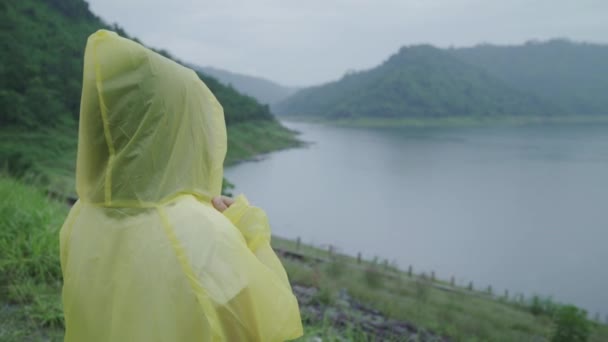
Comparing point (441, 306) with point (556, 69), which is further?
point (556, 69)

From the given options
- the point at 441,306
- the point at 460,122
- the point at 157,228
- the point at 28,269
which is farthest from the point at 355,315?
the point at 460,122

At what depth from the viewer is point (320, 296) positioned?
211 inches

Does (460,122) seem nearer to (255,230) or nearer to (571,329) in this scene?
(571,329)

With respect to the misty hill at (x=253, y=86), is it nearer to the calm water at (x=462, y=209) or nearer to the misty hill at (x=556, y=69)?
the misty hill at (x=556, y=69)

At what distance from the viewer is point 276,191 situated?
24.0m

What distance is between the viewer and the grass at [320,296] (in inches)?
106

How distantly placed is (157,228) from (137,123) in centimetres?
22

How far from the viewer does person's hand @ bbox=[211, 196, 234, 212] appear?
1.02m

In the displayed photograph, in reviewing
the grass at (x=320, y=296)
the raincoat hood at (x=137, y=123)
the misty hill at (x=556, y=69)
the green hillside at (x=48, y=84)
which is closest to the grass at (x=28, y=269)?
the grass at (x=320, y=296)

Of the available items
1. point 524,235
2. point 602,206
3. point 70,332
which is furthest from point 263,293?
point 602,206

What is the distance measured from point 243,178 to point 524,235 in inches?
596

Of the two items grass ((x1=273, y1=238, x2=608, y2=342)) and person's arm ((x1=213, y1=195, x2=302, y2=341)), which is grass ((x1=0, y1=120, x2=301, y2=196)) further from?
person's arm ((x1=213, y1=195, x2=302, y2=341))

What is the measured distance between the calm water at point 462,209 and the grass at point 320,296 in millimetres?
3983

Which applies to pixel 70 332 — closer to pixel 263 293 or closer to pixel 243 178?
pixel 263 293
